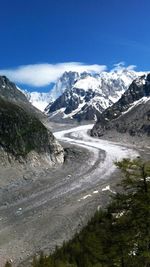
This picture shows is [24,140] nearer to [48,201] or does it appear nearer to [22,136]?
[22,136]

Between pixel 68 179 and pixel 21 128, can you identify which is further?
pixel 21 128

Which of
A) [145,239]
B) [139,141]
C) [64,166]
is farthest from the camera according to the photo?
[139,141]

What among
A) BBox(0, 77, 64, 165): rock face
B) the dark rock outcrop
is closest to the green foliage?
BBox(0, 77, 64, 165): rock face

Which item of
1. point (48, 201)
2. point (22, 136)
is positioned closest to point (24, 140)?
point (22, 136)

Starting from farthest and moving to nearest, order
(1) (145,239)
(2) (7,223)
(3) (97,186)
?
(3) (97,186)
(2) (7,223)
(1) (145,239)

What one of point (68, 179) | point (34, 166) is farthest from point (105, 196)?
point (34, 166)

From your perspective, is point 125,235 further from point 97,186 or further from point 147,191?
point 97,186
